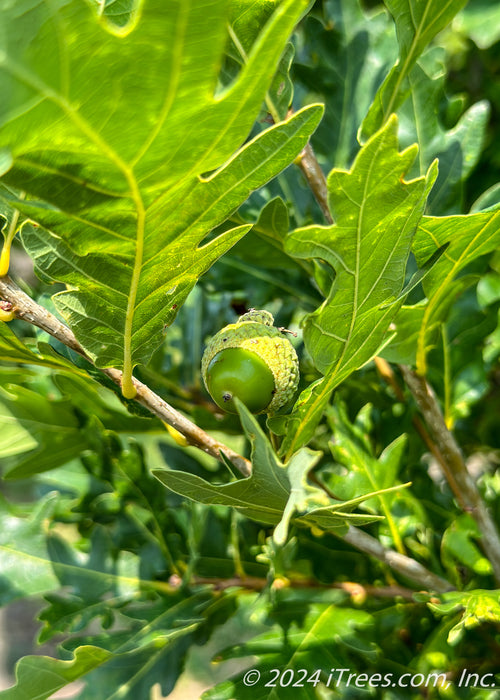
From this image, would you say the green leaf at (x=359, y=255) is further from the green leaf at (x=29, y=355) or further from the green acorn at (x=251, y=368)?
the green leaf at (x=29, y=355)

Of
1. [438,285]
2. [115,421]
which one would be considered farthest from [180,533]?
[438,285]

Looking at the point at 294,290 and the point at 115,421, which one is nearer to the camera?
the point at 115,421

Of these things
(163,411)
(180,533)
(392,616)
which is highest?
(163,411)

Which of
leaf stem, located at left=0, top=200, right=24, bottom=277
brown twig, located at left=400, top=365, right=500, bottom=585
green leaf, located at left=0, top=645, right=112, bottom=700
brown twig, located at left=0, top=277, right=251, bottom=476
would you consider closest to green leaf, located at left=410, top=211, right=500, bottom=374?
brown twig, located at left=400, top=365, right=500, bottom=585

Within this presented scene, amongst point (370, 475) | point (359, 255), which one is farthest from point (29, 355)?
point (370, 475)

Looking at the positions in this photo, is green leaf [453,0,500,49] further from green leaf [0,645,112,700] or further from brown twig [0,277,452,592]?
green leaf [0,645,112,700]

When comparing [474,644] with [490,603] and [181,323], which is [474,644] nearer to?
[490,603]
